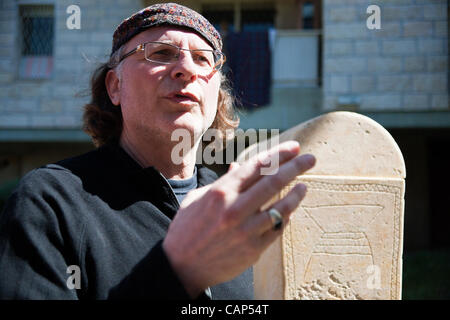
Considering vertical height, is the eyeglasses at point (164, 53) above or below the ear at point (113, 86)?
above

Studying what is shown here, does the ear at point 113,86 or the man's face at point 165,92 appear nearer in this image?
the man's face at point 165,92

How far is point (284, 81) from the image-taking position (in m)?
7.00

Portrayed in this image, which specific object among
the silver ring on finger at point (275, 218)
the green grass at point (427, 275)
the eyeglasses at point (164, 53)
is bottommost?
the green grass at point (427, 275)

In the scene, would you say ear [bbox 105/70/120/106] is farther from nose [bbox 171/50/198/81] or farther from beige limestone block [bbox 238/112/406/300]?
beige limestone block [bbox 238/112/406/300]

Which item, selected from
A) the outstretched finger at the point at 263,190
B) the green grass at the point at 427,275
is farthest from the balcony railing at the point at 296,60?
the outstretched finger at the point at 263,190

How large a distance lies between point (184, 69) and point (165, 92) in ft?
0.35

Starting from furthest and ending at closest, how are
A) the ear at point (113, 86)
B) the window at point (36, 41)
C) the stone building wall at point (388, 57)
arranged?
the window at point (36, 41) < the stone building wall at point (388, 57) < the ear at point (113, 86)

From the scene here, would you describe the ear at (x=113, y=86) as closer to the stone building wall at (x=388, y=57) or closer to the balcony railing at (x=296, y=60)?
the stone building wall at (x=388, y=57)

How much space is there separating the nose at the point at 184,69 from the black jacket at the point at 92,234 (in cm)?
34

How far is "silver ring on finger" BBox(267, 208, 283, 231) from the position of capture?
2.66 ft

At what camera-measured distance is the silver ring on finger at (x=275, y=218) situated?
0.81m

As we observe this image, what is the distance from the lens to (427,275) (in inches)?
225
